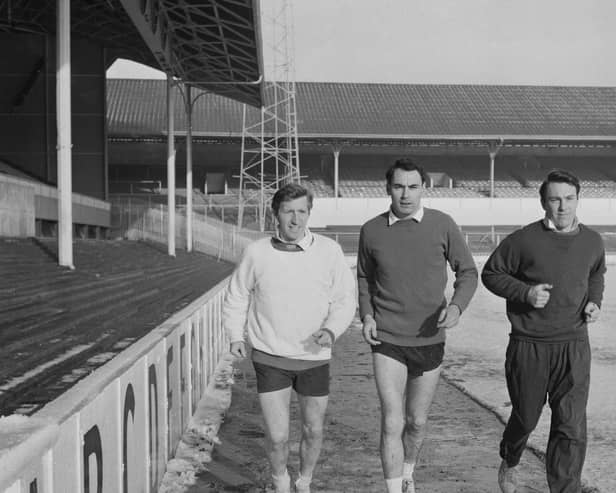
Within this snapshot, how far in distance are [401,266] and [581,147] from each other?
167ft

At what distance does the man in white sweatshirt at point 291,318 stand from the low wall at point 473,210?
43190 millimetres

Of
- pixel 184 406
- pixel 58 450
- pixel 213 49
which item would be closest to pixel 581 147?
pixel 213 49

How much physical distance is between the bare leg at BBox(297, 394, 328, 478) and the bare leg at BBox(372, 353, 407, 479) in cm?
38

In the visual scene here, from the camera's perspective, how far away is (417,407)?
5160 mm

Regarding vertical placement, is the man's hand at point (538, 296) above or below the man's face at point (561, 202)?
below

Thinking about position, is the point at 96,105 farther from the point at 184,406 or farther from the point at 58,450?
the point at 58,450

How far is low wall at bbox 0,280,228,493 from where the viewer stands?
7.71ft

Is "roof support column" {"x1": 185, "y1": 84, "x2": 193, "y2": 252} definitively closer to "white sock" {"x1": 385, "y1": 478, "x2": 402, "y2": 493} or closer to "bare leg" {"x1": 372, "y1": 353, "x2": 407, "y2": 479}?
"bare leg" {"x1": 372, "y1": 353, "x2": 407, "y2": 479}

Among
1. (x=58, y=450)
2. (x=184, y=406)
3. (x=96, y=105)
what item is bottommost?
(x=184, y=406)

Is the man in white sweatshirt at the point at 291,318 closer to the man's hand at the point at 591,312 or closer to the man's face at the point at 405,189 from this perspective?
the man's face at the point at 405,189

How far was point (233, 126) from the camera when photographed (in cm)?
5016

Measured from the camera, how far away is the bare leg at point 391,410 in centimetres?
488

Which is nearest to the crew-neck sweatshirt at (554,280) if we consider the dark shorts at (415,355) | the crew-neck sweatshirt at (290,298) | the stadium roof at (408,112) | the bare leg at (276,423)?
the dark shorts at (415,355)

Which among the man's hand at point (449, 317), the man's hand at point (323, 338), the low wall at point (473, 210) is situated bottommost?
the low wall at point (473, 210)
